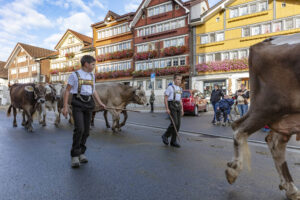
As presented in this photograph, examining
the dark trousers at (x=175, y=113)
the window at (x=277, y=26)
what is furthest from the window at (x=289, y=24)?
the dark trousers at (x=175, y=113)

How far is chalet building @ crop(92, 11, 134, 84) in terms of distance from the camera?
3366 centimetres

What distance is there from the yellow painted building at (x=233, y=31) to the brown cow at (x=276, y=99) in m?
20.2

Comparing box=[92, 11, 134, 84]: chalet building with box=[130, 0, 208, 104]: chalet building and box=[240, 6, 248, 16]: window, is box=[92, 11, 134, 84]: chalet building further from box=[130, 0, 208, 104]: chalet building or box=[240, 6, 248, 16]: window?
box=[240, 6, 248, 16]: window

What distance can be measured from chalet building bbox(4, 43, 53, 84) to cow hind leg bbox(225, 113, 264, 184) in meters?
49.1

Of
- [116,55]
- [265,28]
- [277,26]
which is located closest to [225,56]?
[265,28]

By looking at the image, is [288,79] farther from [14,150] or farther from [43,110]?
[43,110]

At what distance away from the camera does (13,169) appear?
360 centimetres

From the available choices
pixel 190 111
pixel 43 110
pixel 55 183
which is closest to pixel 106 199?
pixel 55 183

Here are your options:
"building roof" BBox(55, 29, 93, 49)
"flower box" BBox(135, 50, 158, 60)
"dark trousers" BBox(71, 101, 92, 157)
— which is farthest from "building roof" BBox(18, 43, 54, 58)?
"dark trousers" BBox(71, 101, 92, 157)

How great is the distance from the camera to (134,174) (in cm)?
330

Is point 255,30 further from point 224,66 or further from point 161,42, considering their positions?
point 161,42

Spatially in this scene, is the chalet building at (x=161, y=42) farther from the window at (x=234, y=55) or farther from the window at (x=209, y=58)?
the window at (x=234, y=55)

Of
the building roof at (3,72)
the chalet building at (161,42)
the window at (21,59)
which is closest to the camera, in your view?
the chalet building at (161,42)

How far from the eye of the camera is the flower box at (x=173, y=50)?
27812 mm
